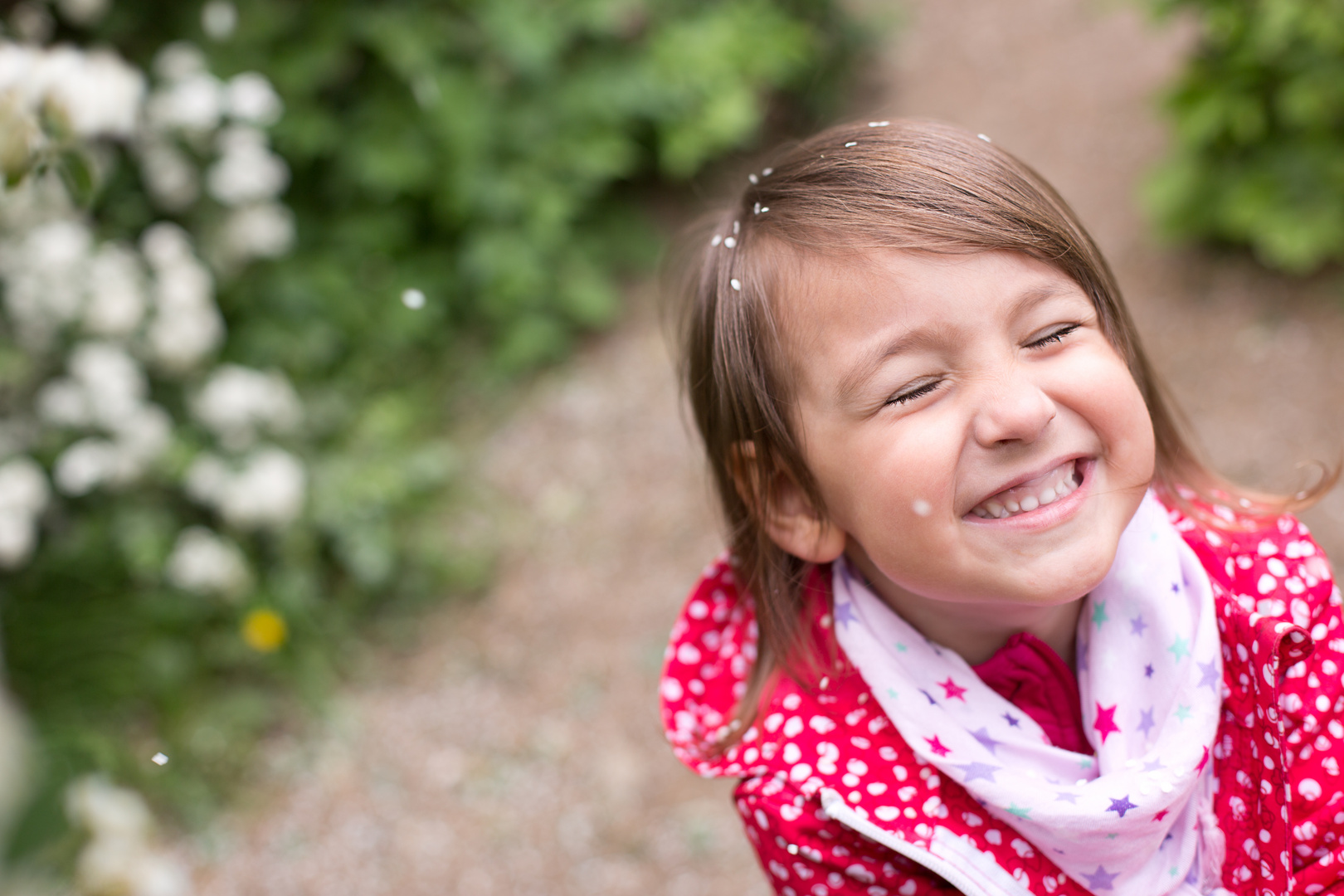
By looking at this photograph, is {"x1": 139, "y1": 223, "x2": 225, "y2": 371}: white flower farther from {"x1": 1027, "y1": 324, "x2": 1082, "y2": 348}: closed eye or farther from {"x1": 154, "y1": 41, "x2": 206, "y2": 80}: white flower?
{"x1": 1027, "y1": 324, "x2": 1082, "y2": 348}: closed eye

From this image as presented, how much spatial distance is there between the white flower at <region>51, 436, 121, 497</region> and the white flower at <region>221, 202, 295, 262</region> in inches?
29.7

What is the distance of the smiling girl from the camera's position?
1.14 meters

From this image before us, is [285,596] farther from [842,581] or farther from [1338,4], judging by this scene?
[1338,4]

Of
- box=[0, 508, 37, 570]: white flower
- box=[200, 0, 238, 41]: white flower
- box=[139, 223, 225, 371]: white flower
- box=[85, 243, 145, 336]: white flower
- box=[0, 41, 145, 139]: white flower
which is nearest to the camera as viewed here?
box=[0, 41, 145, 139]: white flower

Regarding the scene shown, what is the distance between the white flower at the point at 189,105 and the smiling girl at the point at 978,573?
226cm

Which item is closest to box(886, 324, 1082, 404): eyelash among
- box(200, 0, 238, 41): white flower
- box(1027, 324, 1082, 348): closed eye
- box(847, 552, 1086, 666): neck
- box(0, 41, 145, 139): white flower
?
box(1027, 324, 1082, 348): closed eye

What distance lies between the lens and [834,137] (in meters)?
1.33

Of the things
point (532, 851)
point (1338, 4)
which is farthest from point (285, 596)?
point (1338, 4)

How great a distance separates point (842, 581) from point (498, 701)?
1889 mm

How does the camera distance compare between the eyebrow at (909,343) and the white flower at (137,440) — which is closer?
the eyebrow at (909,343)

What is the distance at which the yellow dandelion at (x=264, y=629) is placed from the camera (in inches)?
118

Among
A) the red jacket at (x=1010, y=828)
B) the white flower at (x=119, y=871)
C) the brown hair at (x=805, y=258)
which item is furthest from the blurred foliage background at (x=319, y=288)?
the red jacket at (x=1010, y=828)

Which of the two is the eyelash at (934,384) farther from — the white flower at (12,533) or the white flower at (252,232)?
the white flower at (252,232)

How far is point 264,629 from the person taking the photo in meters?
2.99
